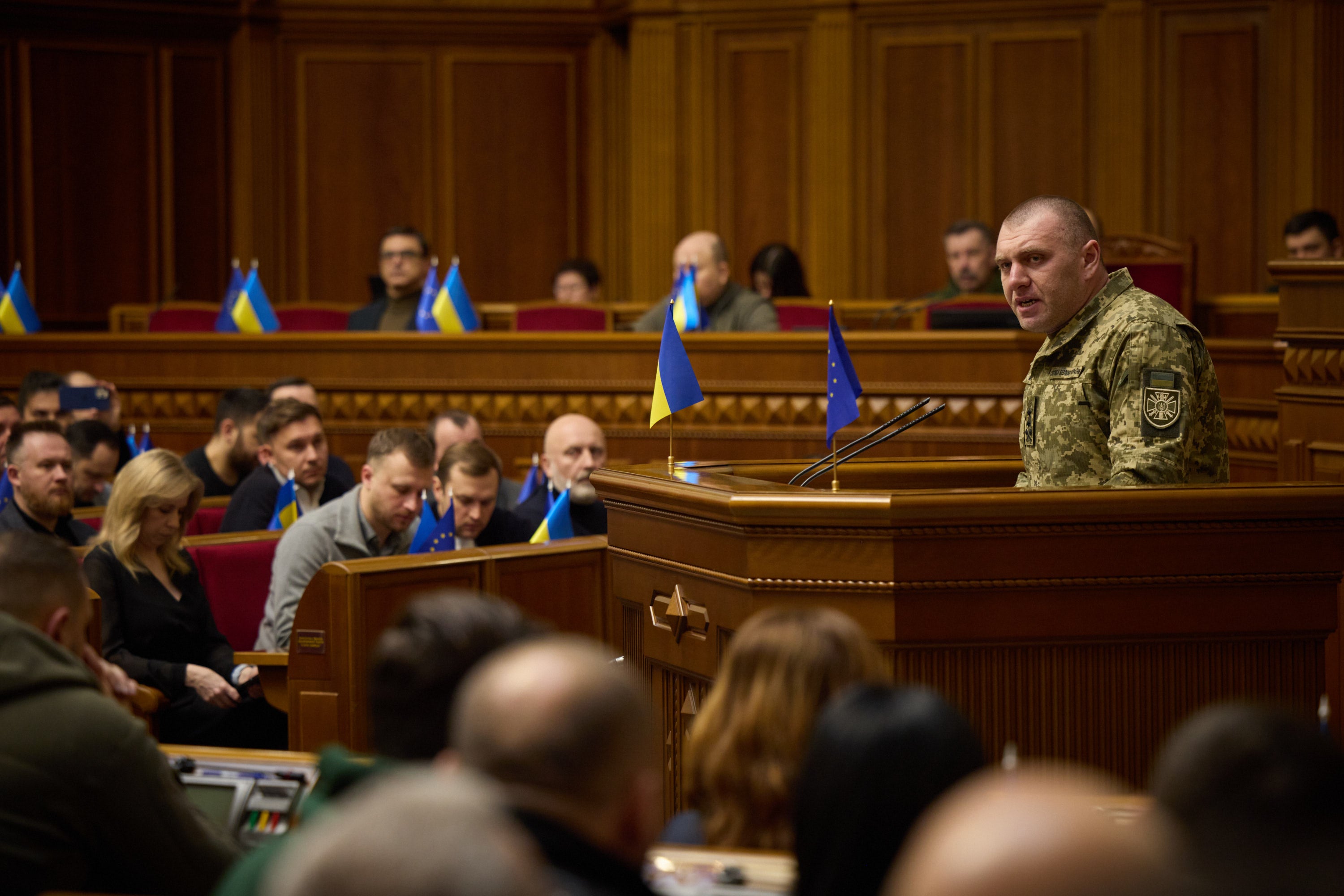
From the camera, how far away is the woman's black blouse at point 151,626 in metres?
4.74

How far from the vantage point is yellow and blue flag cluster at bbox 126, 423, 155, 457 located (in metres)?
7.29

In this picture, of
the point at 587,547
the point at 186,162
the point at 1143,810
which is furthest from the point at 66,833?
the point at 186,162

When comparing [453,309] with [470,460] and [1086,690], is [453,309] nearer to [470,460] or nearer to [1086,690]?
[470,460]

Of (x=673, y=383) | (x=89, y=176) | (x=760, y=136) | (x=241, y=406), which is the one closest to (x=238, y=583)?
(x=241, y=406)

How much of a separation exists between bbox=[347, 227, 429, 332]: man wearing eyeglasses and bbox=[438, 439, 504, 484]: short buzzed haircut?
12.2 feet

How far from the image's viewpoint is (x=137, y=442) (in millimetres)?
8336

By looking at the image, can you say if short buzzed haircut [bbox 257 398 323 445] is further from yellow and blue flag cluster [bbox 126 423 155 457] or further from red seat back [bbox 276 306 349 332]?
red seat back [bbox 276 306 349 332]

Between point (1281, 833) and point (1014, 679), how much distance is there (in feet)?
5.87

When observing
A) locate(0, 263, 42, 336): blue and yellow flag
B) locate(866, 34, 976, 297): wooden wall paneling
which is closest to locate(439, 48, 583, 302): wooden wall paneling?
locate(866, 34, 976, 297): wooden wall paneling

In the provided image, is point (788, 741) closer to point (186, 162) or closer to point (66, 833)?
point (66, 833)

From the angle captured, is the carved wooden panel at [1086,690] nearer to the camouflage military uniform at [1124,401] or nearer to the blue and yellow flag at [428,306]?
the camouflage military uniform at [1124,401]

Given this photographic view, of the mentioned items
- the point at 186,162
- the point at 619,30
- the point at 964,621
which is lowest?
the point at 964,621

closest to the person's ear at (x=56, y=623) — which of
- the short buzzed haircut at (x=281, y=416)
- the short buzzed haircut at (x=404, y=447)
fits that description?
the short buzzed haircut at (x=404, y=447)

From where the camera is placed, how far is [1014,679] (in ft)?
10.4
